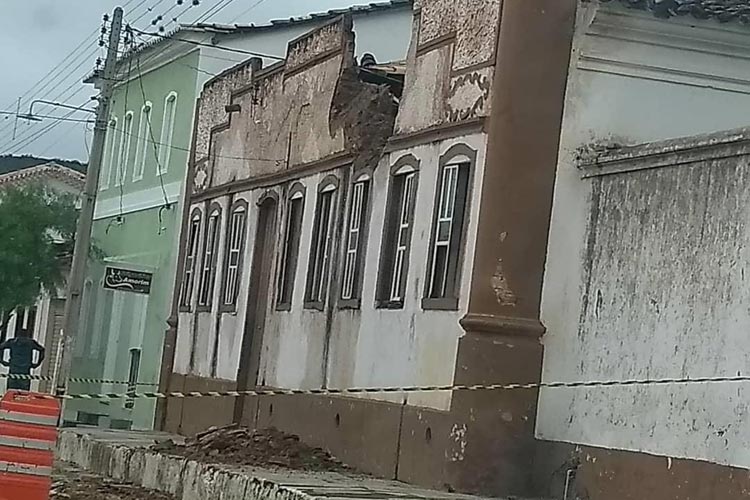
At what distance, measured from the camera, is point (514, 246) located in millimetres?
14812

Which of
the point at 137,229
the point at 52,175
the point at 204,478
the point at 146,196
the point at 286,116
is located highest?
the point at 52,175

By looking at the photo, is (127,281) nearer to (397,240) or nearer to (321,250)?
(321,250)

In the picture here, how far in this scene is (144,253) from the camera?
1314 inches

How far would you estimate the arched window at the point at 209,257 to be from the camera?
2495 centimetres

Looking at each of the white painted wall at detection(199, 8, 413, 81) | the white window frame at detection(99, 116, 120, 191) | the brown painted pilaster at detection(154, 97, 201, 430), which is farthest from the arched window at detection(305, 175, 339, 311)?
the white window frame at detection(99, 116, 120, 191)

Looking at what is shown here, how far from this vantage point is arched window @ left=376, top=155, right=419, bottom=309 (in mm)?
17078

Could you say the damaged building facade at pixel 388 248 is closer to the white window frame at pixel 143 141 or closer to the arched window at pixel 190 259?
the arched window at pixel 190 259

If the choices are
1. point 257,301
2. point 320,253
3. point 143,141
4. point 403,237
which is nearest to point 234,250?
point 257,301

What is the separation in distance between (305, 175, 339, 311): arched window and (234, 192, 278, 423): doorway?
1.87 meters

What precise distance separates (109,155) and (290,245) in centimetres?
1782

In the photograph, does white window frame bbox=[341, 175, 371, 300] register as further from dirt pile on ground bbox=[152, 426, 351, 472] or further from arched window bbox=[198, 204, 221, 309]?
arched window bbox=[198, 204, 221, 309]

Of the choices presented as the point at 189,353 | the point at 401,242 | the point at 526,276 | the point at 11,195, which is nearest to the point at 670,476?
the point at 526,276

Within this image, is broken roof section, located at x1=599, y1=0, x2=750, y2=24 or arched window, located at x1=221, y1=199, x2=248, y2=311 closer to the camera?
broken roof section, located at x1=599, y1=0, x2=750, y2=24

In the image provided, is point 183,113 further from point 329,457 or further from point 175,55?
point 329,457
